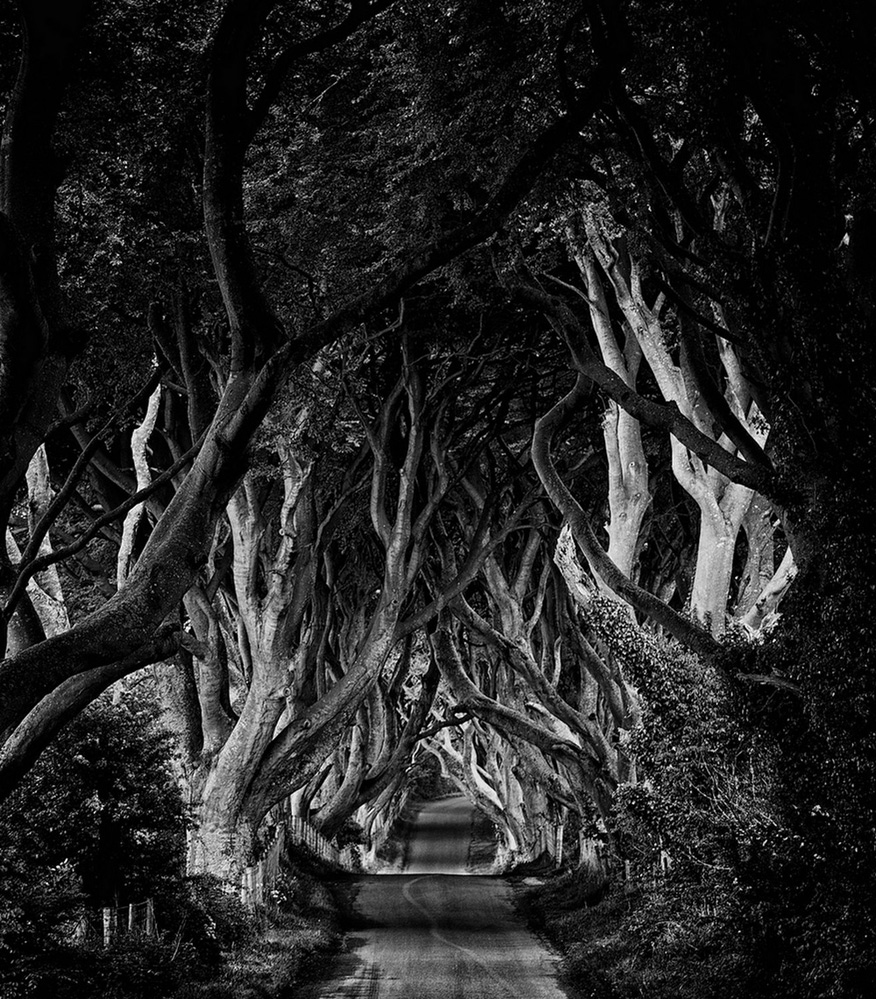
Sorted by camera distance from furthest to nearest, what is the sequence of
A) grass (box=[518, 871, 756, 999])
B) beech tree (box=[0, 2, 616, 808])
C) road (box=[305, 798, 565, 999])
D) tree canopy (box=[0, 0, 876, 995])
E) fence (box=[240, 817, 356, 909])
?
fence (box=[240, 817, 356, 909]), road (box=[305, 798, 565, 999]), grass (box=[518, 871, 756, 999]), tree canopy (box=[0, 0, 876, 995]), beech tree (box=[0, 2, 616, 808])

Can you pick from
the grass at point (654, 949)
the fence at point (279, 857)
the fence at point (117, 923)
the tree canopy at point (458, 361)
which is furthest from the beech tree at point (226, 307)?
the fence at point (279, 857)

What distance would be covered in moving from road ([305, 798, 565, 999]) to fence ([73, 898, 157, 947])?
2.49 m

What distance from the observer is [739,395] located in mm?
12523

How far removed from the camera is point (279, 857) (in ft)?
75.2

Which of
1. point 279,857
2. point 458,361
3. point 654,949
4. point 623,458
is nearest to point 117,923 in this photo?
point 654,949

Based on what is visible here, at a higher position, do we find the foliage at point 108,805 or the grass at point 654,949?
the foliage at point 108,805

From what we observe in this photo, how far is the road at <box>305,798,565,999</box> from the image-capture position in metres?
14.0

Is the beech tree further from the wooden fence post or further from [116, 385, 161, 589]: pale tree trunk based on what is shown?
[116, 385, 161, 589]: pale tree trunk

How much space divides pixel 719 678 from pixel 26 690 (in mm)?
5755

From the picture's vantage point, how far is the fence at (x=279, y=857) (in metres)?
16.6

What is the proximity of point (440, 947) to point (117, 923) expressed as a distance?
807 cm

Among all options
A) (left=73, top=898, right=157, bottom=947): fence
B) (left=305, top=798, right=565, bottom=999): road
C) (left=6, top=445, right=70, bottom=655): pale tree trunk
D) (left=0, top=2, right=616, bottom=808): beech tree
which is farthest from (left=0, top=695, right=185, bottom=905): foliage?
(left=0, top=2, right=616, bottom=808): beech tree

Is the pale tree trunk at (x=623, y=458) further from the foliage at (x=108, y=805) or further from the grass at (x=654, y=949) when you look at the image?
the foliage at (x=108, y=805)

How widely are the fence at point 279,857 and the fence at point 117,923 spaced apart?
3353 mm
